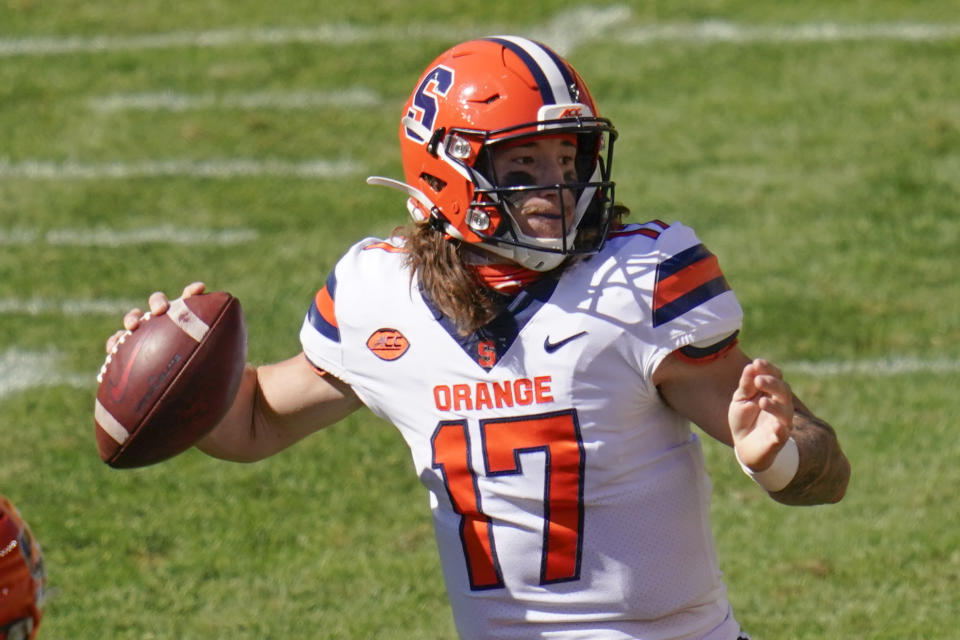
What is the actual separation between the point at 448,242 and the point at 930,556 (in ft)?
6.73

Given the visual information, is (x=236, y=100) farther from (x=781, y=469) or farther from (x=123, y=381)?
→ (x=781, y=469)

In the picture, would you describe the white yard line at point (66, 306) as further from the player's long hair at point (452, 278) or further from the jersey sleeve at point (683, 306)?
the jersey sleeve at point (683, 306)

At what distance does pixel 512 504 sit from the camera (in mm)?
2764

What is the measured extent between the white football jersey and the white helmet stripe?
0.28 metres

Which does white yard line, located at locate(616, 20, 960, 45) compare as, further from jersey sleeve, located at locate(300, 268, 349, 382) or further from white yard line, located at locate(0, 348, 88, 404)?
jersey sleeve, located at locate(300, 268, 349, 382)

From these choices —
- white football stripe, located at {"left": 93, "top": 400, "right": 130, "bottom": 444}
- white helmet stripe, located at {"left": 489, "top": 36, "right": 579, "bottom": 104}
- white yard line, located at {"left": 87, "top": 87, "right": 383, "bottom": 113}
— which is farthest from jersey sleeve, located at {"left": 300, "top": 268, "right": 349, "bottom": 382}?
white yard line, located at {"left": 87, "top": 87, "right": 383, "bottom": 113}

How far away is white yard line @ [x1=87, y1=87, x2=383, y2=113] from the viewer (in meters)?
7.70

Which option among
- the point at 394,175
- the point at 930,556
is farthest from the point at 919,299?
the point at 394,175

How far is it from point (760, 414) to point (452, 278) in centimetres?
64

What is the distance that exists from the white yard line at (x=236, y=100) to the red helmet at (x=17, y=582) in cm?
532

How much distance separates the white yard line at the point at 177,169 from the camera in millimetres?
7098

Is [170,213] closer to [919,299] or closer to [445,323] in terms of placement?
[919,299]

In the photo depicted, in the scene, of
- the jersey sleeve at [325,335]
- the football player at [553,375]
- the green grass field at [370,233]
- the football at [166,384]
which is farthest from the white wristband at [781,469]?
the green grass field at [370,233]

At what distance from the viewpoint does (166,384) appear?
116 inches
